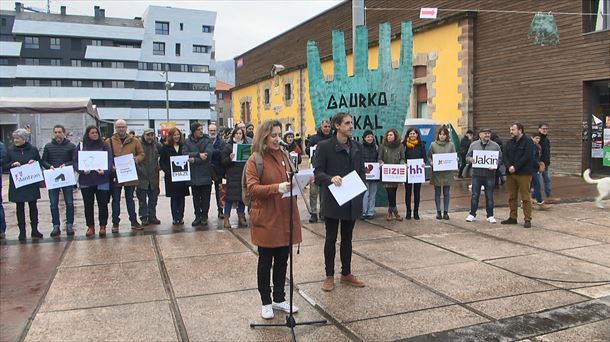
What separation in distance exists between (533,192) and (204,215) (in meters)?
7.22

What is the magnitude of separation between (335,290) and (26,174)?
5.68 metres

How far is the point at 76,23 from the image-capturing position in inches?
2778

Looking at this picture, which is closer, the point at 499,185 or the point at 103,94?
the point at 499,185

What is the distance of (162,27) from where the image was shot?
7656cm

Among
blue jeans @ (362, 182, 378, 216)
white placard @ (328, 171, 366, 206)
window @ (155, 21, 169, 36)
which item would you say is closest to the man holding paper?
white placard @ (328, 171, 366, 206)

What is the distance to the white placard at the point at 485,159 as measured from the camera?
916 cm

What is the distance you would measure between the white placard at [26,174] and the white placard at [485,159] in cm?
771

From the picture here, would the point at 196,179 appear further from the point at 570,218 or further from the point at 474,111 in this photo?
the point at 474,111

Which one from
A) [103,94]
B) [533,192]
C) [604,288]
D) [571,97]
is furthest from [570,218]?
[103,94]

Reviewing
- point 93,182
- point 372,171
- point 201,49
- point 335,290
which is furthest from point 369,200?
point 201,49

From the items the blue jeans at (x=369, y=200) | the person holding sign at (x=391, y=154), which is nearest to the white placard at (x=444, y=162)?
the person holding sign at (x=391, y=154)

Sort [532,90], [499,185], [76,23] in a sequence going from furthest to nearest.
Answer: [76,23], [532,90], [499,185]

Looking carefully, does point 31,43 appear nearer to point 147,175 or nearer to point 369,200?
point 147,175

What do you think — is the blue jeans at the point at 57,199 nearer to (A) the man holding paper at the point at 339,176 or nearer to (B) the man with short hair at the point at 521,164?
(A) the man holding paper at the point at 339,176
